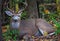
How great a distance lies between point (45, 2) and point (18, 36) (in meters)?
6.67

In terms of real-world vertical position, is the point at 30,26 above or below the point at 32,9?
below

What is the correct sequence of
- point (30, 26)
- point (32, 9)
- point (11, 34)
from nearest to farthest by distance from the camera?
point (11, 34) → point (30, 26) → point (32, 9)

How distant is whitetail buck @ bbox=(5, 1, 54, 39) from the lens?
11.7m

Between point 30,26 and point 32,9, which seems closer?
point 30,26

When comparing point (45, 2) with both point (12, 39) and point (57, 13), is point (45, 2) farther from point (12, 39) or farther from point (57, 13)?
point (12, 39)

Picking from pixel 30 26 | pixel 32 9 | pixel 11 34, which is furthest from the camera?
pixel 32 9

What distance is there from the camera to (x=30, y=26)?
1198 centimetres

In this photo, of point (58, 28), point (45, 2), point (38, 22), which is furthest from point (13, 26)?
point (45, 2)

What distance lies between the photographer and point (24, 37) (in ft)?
35.7

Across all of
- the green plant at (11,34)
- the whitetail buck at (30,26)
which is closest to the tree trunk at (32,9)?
the whitetail buck at (30,26)

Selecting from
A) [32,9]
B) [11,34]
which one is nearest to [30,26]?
[32,9]

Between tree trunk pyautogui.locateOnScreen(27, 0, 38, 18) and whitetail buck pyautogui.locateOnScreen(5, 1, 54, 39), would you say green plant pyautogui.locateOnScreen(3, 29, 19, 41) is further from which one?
tree trunk pyautogui.locateOnScreen(27, 0, 38, 18)

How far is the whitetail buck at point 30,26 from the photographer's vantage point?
11.7 m

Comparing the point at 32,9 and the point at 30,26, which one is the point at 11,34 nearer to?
the point at 30,26
